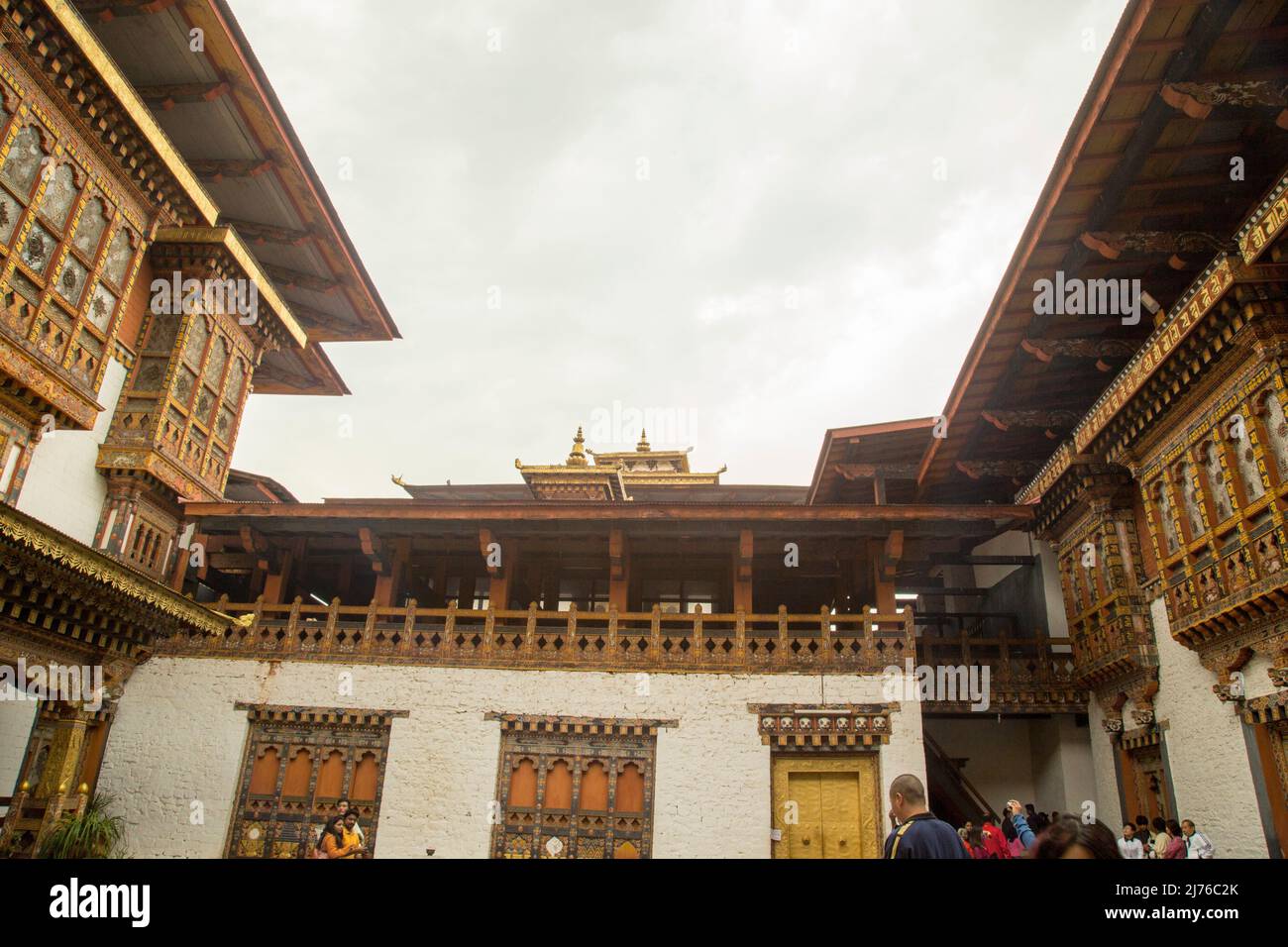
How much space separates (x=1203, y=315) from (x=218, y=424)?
17303mm

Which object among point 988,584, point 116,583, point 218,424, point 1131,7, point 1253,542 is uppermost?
point 1131,7

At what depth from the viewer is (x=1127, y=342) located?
14.2m

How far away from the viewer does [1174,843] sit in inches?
424

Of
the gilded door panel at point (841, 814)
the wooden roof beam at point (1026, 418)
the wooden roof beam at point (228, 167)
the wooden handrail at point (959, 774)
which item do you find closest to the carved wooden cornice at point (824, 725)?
the gilded door panel at point (841, 814)

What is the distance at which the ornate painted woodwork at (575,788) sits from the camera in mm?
13773

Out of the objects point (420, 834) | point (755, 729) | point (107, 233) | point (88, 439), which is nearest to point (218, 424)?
point (88, 439)

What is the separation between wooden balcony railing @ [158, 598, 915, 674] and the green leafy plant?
10.6 ft

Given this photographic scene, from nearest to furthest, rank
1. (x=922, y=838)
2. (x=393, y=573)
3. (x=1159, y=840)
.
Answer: (x=922, y=838) → (x=1159, y=840) → (x=393, y=573)

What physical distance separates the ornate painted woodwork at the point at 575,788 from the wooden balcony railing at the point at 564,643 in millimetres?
1042

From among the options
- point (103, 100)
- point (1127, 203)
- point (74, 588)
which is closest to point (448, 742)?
point (74, 588)

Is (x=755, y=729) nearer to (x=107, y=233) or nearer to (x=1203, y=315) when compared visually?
(x=1203, y=315)

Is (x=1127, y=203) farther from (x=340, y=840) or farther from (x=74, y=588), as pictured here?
(x=74, y=588)

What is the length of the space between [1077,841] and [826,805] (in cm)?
1159
